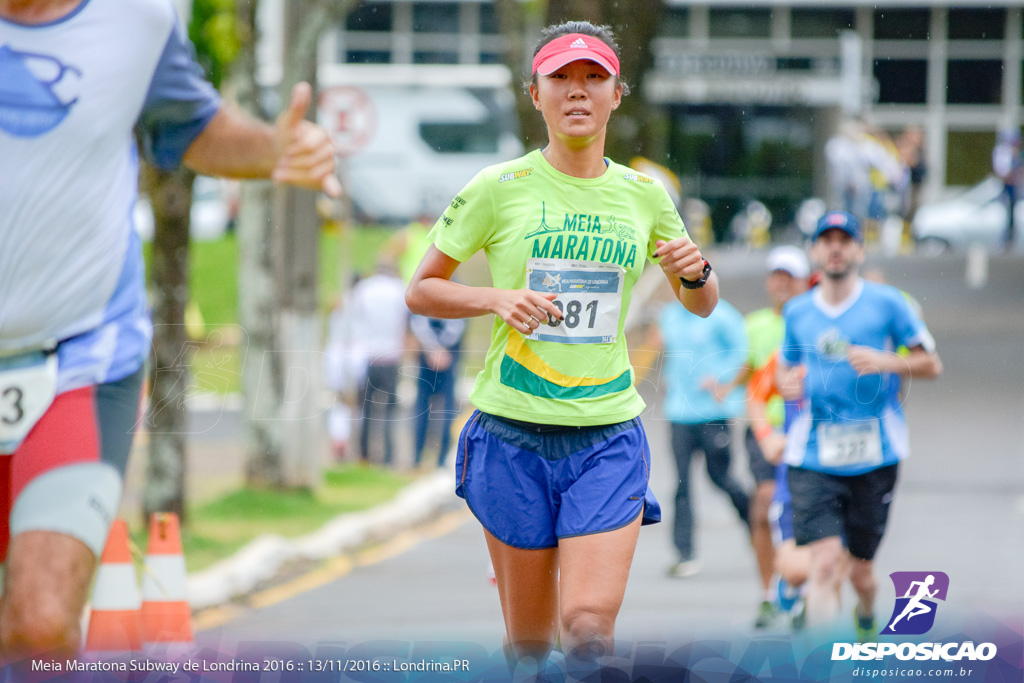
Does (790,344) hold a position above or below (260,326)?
above

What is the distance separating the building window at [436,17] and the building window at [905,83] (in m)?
7.17

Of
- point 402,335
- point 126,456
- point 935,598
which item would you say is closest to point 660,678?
point 935,598

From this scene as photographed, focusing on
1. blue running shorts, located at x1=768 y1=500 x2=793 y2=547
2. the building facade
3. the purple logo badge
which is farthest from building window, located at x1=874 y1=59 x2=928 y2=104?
the purple logo badge

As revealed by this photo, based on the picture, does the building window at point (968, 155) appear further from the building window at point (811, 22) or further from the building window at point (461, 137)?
the building window at point (461, 137)

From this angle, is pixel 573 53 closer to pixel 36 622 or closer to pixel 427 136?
pixel 36 622

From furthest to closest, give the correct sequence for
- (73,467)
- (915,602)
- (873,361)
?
(873,361)
(915,602)
(73,467)

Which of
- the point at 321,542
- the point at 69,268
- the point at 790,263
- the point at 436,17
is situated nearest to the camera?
the point at 69,268

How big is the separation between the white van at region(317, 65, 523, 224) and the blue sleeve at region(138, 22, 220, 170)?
19078 mm

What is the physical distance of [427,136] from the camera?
27.0 m

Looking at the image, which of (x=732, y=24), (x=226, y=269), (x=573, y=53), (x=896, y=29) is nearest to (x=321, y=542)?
(x=896, y=29)

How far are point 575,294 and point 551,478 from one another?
52 centimetres

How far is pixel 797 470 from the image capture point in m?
6.05

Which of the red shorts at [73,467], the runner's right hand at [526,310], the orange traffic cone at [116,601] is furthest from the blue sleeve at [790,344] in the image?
the red shorts at [73,467]

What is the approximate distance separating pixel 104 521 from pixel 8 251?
2.26 ft
